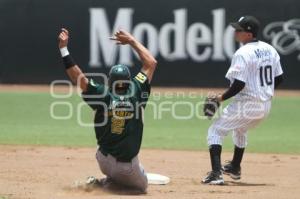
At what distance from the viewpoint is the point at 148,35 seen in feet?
71.9

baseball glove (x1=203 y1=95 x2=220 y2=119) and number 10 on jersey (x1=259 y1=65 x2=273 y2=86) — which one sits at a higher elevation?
number 10 on jersey (x1=259 y1=65 x2=273 y2=86)

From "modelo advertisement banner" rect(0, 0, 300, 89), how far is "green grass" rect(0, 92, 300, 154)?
12.1 ft

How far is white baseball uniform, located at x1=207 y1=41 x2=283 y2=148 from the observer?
8.30 m

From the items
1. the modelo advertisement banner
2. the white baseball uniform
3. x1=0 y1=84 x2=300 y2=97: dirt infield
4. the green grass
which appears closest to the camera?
the white baseball uniform

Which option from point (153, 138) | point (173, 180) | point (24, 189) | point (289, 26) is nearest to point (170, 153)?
point (153, 138)

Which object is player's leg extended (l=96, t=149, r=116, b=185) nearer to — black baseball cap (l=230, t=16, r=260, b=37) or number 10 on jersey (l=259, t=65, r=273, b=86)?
number 10 on jersey (l=259, t=65, r=273, b=86)

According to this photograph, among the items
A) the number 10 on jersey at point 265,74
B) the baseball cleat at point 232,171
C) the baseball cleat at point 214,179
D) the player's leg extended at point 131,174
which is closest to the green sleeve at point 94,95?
the player's leg extended at point 131,174

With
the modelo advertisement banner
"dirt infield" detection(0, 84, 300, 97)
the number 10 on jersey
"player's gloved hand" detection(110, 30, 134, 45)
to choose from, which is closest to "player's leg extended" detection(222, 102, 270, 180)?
the number 10 on jersey

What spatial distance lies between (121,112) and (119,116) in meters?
0.04

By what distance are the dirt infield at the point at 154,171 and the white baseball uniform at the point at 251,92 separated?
2.25 ft

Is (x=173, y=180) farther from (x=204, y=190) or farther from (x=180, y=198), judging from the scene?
(x=180, y=198)

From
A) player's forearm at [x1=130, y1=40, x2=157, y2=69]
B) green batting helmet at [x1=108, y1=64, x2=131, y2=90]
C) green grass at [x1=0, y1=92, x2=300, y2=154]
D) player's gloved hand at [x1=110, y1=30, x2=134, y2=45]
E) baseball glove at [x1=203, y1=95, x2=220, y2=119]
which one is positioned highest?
player's gloved hand at [x1=110, y1=30, x2=134, y2=45]

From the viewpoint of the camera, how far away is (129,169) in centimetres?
729

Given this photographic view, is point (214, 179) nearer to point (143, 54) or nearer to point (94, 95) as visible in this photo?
point (143, 54)
